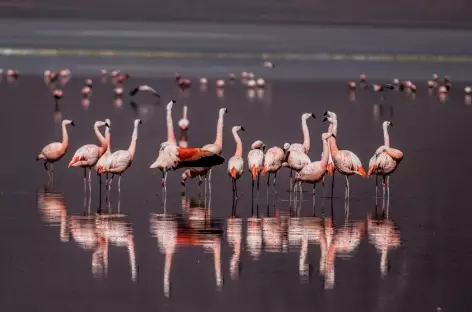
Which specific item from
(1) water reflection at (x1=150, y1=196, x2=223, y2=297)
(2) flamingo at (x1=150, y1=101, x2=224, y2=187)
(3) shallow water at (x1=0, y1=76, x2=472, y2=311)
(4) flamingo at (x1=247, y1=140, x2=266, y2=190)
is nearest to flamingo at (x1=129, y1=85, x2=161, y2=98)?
(3) shallow water at (x1=0, y1=76, x2=472, y2=311)

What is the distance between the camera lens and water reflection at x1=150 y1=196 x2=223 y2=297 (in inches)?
635

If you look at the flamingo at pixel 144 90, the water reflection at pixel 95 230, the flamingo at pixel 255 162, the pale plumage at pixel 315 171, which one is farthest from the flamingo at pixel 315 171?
the flamingo at pixel 144 90

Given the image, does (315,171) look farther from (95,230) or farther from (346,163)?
(95,230)

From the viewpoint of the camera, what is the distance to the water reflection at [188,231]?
1612cm

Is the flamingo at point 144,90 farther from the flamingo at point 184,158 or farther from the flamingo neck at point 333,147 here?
the flamingo neck at point 333,147

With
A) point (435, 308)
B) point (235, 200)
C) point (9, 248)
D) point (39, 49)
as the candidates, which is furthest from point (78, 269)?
point (39, 49)

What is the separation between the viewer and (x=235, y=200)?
20859mm

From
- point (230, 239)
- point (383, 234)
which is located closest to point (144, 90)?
point (383, 234)

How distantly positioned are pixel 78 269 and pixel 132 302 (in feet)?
5.62

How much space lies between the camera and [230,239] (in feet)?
56.9

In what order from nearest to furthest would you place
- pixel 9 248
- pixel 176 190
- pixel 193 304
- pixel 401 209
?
pixel 193 304, pixel 9 248, pixel 401 209, pixel 176 190

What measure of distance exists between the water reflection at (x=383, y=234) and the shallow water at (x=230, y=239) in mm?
24

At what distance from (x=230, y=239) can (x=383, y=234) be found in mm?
1936

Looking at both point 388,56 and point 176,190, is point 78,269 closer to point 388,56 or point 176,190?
point 176,190
